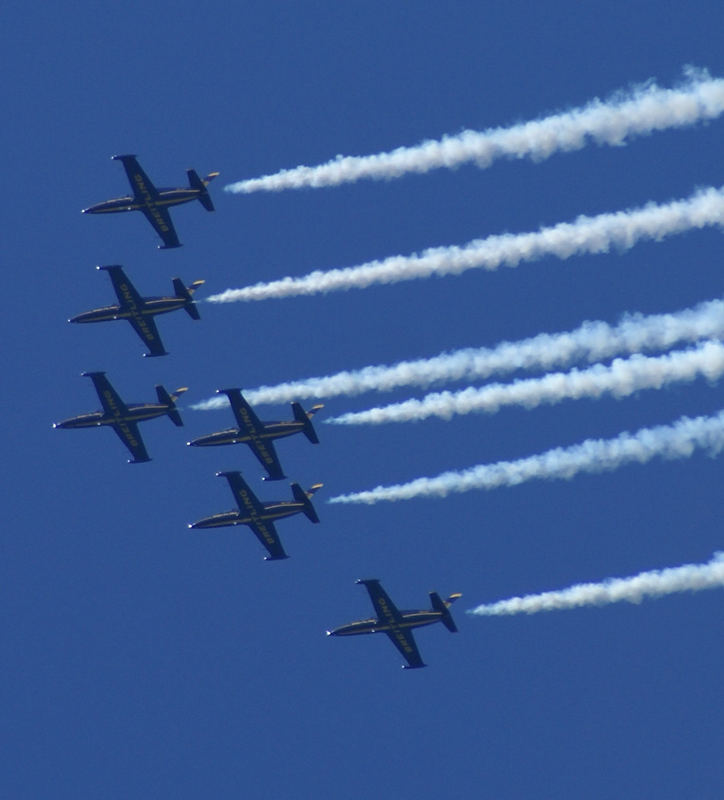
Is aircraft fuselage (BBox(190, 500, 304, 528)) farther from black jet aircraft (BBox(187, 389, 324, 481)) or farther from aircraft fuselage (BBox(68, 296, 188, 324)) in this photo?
aircraft fuselage (BBox(68, 296, 188, 324))

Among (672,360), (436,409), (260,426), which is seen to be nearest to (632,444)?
(672,360)

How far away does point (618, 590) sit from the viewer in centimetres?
5969

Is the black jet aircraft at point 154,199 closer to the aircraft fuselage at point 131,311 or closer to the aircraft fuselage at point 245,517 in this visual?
the aircraft fuselage at point 131,311

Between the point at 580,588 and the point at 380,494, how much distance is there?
25.3ft

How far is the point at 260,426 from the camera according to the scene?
71562 mm

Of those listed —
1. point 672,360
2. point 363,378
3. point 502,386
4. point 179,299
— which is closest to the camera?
point 672,360

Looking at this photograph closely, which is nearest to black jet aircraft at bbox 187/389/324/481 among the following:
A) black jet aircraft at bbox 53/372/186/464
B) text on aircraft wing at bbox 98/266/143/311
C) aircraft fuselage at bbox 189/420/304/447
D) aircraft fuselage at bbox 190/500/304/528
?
aircraft fuselage at bbox 189/420/304/447

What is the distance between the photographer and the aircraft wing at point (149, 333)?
242 ft

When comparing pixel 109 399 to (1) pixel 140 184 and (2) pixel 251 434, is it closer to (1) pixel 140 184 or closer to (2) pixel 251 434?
(2) pixel 251 434

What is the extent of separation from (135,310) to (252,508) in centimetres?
792

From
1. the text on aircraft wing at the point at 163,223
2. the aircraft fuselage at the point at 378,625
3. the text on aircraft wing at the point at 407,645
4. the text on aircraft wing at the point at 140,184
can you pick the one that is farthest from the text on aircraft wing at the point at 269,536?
the text on aircraft wing at the point at 140,184

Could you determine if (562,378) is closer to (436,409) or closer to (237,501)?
(436,409)

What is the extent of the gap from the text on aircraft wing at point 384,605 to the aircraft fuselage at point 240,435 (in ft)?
19.4

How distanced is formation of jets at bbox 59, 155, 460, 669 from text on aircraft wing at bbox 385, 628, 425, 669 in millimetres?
33
